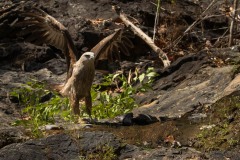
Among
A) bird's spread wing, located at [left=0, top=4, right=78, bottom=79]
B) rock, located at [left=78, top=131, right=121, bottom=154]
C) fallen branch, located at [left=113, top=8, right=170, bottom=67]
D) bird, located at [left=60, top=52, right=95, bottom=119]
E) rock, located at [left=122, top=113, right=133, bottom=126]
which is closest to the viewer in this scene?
rock, located at [left=78, top=131, right=121, bottom=154]

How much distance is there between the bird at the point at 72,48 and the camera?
7.05m

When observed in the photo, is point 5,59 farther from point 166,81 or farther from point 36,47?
point 166,81

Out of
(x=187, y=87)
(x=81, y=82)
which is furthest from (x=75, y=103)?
(x=187, y=87)

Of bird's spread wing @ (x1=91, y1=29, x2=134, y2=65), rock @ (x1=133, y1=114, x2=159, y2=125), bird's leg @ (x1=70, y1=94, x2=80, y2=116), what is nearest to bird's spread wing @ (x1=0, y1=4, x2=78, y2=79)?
bird's spread wing @ (x1=91, y1=29, x2=134, y2=65)

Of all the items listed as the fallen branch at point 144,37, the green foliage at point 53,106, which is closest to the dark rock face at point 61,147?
the green foliage at point 53,106

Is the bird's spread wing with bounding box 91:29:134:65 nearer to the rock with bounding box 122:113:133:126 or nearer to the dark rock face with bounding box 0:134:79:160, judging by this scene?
the rock with bounding box 122:113:133:126

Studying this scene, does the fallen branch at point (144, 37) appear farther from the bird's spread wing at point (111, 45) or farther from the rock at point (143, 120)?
the rock at point (143, 120)

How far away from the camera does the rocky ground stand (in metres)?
4.38

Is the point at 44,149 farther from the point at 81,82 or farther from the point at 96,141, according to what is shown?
the point at 81,82

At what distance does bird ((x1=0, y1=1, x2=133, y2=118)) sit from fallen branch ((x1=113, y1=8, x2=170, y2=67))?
5.61 feet

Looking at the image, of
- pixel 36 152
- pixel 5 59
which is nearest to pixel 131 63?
pixel 5 59

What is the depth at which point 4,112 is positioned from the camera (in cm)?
786

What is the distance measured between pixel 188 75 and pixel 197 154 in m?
4.55

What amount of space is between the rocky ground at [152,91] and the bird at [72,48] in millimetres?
783
